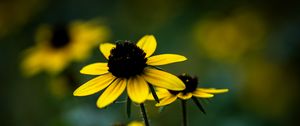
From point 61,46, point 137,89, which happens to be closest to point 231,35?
point 61,46

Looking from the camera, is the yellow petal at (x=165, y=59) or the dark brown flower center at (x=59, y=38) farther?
the dark brown flower center at (x=59, y=38)

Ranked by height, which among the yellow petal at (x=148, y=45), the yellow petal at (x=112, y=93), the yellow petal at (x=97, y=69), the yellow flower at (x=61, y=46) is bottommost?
the yellow petal at (x=112, y=93)

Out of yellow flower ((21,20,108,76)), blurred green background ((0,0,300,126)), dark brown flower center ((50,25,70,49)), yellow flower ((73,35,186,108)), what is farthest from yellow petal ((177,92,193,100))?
dark brown flower center ((50,25,70,49))

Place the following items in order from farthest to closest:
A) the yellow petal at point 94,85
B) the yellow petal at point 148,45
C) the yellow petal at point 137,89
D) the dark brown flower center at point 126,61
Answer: the yellow petal at point 148,45, the dark brown flower center at point 126,61, the yellow petal at point 94,85, the yellow petal at point 137,89

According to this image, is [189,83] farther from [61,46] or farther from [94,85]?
[61,46]

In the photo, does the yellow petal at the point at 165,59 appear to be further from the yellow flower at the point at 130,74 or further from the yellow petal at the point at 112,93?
the yellow petal at the point at 112,93

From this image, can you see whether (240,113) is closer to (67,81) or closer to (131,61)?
(67,81)

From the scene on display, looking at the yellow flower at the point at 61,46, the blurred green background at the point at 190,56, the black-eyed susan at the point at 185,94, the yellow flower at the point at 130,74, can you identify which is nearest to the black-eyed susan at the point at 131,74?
the yellow flower at the point at 130,74
